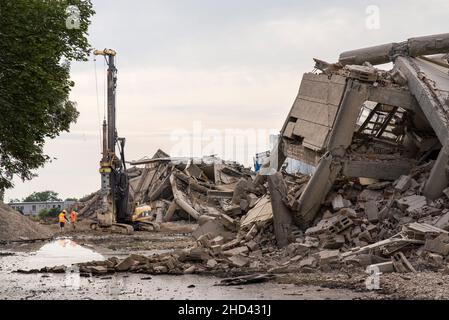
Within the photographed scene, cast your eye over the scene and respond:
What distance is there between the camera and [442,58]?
910 inches

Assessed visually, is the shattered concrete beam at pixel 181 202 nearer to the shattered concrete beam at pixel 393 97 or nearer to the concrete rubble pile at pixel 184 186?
the concrete rubble pile at pixel 184 186

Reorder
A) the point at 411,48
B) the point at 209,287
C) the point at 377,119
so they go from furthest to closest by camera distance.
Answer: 1. the point at 377,119
2. the point at 411,48
3. the point at 209,287

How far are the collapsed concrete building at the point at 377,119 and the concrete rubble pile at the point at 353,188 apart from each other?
0.03 metres

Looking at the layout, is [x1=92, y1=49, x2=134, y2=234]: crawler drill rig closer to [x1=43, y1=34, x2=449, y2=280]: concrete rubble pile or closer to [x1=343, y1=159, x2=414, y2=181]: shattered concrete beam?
[x1=43, y1=34, x2=449, y2=280]: concrete rubble pile

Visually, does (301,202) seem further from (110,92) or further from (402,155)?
(110,92)

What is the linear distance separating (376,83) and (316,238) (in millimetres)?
4327

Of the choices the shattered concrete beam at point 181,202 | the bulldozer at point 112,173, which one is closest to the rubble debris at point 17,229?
the bulldozer at point 112,173

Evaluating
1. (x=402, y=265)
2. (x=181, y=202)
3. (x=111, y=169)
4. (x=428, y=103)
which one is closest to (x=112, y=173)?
(x=111, y=169)

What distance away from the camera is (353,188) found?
19.3 m

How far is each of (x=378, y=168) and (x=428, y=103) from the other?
2.13m

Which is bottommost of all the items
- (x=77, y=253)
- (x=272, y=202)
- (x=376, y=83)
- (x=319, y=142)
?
(x=77, y=253)

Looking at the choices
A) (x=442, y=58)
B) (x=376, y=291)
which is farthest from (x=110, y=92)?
(x=376, y=291)

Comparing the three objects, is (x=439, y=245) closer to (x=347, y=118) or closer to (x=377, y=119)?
(x=347, y=118)

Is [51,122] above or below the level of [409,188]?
above
